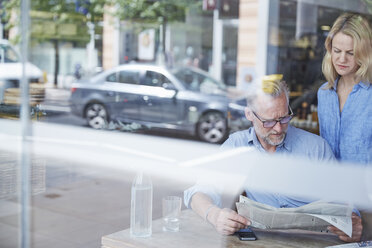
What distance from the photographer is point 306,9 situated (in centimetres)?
756

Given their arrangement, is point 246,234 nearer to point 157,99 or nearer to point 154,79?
point 157,99

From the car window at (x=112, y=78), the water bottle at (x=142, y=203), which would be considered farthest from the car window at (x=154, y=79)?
the water bottle at (x=142, y=203)

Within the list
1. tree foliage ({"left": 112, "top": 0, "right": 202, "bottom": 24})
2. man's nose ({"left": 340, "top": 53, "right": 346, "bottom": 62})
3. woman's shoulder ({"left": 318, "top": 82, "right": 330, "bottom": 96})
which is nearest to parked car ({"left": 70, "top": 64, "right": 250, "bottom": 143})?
tree foliage ({"left": 112, "top": 0, "right": 202, "bottom": 24})

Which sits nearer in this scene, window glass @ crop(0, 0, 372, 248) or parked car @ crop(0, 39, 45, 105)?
window glass @ crop(0, 0, 372, 248)

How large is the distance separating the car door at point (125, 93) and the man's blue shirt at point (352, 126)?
238cm

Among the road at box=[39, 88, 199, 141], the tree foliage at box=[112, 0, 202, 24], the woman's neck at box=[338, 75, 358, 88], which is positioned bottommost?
the road at box=[39, 88, 199, 141]

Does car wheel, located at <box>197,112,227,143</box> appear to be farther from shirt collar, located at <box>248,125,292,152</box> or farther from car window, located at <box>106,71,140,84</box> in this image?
shirt collar, located at <box>248,125,292,152</box>

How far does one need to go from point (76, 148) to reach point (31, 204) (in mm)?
1467

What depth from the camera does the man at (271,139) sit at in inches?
81.1

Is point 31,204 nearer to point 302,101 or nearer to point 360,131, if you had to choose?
point 360,131

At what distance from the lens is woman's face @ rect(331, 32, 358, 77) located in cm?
237

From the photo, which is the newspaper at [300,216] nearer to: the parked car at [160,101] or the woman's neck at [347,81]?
the woman's neck at [347,81]

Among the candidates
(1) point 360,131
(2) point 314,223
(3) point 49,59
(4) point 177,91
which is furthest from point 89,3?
(2) point 314,223

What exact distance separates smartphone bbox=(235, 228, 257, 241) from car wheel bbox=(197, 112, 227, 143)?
4.82 metres
